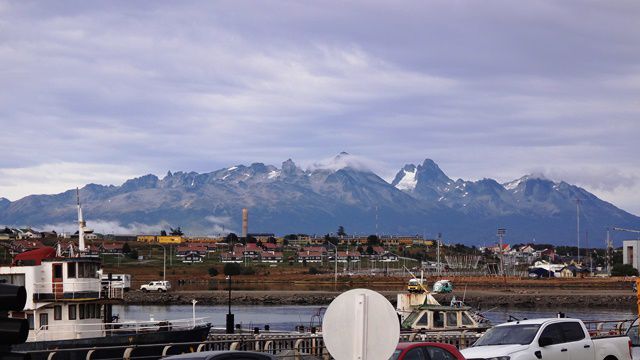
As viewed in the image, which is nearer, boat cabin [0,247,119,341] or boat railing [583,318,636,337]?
boat railing [583,318,636,337]

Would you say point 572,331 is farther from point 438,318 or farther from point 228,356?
point 438,318

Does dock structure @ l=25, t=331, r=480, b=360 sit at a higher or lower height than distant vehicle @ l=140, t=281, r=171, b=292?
higher

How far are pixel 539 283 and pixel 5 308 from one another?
6471 inches

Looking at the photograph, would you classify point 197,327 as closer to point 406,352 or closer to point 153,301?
point 406,352

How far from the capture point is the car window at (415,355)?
2009 centimetres

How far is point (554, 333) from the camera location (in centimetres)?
2466

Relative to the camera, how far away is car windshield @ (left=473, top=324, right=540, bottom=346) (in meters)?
24.3

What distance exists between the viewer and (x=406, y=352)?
20.1 meters

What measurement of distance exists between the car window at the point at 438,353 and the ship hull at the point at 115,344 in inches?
601

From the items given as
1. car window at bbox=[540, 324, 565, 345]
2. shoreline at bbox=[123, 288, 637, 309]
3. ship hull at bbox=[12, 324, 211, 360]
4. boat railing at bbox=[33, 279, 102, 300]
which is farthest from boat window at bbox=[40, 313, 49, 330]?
shoreline at bbox=[123, 288, 637, 309]

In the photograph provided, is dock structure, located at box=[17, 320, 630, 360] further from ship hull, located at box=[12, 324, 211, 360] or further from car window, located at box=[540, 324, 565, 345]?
car window, located at box=[540, 324, 565, 345]

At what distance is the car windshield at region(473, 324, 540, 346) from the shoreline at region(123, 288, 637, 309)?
98887 millimetres

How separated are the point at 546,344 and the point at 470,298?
11409cm

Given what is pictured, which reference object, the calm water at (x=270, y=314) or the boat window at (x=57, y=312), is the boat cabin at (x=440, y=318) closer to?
the boat window at (x=57, y=312)
